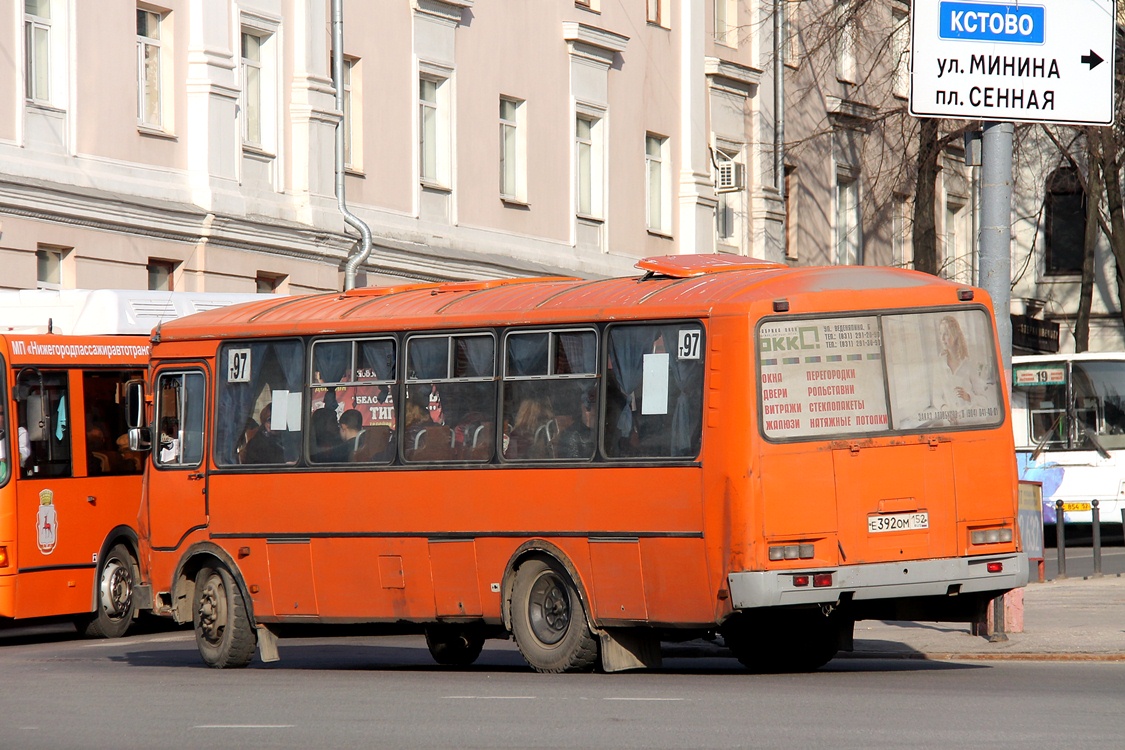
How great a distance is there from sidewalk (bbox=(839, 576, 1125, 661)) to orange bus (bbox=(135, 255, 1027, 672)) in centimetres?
154

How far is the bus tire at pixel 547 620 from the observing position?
548 inches

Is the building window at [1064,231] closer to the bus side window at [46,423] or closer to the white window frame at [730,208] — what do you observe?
the white window frame at [730,208]

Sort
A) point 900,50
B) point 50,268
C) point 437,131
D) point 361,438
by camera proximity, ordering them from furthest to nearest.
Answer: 1. point 900,50
2. point 437,131
3. point 50,268
4. point 361,438

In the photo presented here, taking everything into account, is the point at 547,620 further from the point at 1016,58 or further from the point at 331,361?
the point at 1016,58

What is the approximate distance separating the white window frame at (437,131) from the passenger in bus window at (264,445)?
1643 centimetres

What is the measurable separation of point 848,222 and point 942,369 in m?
31.4

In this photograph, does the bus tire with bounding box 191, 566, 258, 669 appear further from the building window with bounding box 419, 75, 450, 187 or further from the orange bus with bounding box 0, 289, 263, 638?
the building window with bounding box 419, 75, 450, 187

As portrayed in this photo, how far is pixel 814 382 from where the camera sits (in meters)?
13.4

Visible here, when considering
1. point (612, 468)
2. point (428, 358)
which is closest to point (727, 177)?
point (428, 358)

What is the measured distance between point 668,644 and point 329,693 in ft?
15.5

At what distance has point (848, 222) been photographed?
44.8 m

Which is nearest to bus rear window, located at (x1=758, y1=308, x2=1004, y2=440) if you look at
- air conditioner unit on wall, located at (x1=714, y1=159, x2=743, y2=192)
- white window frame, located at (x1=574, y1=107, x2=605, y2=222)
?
white window frame, located at (x1=574, y1=107, x2=605, y2=222)

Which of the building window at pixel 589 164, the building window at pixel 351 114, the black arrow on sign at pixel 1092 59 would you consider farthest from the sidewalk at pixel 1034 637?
the building window at pixel 589 164

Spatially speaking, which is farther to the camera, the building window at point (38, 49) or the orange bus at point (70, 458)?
the building window at point (38, 49)
